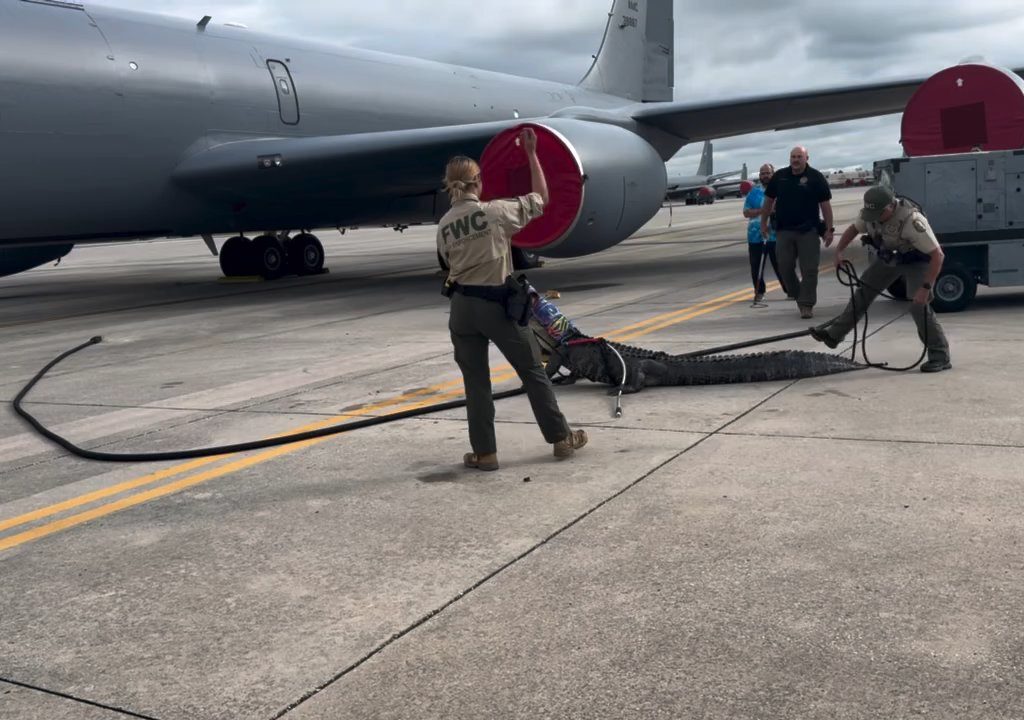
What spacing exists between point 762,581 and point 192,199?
1185 centimetres

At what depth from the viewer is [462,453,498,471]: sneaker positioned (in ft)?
16.1

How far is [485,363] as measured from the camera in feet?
16.4

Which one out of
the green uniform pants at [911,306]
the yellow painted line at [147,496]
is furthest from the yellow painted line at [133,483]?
the green uniform pants at [911,306]

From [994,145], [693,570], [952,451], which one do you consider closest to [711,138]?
[994,145]

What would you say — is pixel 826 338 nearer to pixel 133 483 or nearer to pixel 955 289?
pixel 955 289

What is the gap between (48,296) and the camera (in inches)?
682

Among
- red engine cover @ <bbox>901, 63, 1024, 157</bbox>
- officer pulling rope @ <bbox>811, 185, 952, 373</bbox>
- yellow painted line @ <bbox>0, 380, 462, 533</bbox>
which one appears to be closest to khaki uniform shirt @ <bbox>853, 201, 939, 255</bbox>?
officer pulling rope @ <bbox>811, 185, 952, 373</bbox>

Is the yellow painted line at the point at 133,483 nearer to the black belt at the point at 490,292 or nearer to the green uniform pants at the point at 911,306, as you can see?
the black belt at the point at 490,292

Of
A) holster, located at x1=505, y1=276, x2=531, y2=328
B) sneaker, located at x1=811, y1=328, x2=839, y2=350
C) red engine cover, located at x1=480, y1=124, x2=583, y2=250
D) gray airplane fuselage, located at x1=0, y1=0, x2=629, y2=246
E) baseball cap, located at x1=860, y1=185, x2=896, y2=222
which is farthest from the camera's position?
gray airplane fuselage, located at x1=0, y1=0, x2=629, y2=246

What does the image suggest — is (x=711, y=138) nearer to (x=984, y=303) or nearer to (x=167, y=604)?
(x=984, y=303)

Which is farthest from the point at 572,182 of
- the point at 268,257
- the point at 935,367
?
the point at 268,257

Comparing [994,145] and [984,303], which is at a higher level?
[994,145]

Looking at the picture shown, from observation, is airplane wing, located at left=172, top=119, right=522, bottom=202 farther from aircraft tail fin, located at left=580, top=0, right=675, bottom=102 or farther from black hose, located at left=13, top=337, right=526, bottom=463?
aircraft tail fin, located at left=580, top=0, right=675, bottom=102

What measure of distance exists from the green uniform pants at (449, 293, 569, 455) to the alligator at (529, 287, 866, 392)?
1662 millimetres
